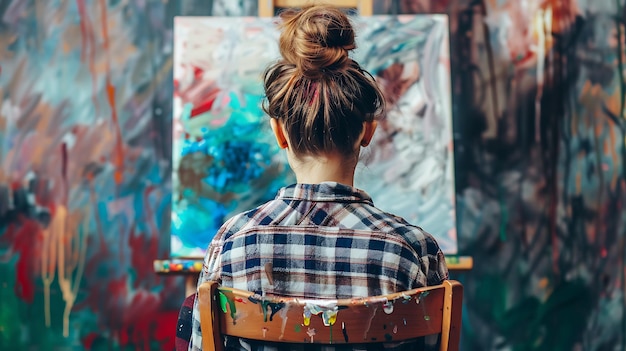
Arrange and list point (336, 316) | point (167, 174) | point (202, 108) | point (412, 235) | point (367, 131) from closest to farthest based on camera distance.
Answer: point (336, 316) < point (412, 235) < point (367, 131) < point (202, 108) < point (167, 174)

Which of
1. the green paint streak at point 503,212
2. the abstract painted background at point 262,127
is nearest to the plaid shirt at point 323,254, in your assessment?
the abstract painted background at point 262,127

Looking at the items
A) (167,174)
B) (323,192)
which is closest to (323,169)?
(323,192)

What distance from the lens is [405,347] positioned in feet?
2.68

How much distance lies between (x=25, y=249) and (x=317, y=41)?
1386 millimetres

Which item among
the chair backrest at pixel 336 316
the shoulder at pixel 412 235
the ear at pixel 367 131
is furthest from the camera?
the ear at pixel 367 131

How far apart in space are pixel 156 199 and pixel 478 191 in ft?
3.06

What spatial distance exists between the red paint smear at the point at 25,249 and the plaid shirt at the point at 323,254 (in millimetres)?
1260

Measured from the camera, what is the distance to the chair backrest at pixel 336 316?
2.51 ft

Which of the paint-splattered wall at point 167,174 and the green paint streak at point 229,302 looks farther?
the paint-splattered wall at point 167,174

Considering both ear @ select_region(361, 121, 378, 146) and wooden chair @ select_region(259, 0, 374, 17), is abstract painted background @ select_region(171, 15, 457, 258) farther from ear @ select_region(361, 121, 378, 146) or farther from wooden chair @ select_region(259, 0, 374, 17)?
ear @ select_region(361, 121, 378, 146)

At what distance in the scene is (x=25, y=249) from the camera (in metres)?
1.98

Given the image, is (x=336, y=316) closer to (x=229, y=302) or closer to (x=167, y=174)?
(x=229, y=302)

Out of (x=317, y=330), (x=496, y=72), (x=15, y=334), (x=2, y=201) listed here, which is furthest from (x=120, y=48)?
(x=317, y=330)

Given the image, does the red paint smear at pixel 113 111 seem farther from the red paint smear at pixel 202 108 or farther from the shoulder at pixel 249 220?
the shoulder at pixel 249 220
